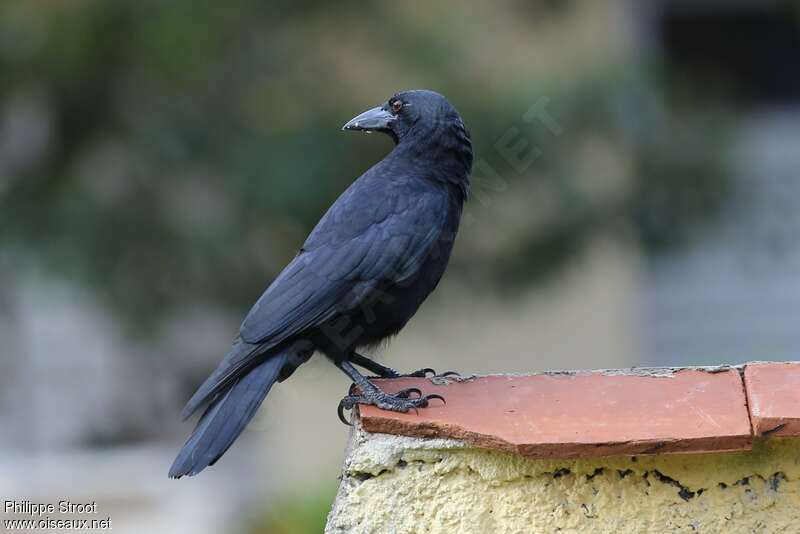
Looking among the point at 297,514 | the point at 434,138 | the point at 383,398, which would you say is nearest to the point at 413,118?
the point at 434,138

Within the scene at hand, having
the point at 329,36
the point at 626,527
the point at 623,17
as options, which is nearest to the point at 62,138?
the point at 329,36

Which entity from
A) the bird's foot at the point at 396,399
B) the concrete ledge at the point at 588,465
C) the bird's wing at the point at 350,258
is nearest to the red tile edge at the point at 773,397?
the concrete ledge at the point at 588,465

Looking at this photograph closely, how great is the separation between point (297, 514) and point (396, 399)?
385 cm

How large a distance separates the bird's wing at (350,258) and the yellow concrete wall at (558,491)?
0.87m

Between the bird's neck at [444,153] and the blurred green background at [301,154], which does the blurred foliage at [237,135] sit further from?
the bird's neck at [444,153]

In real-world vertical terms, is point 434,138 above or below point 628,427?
above

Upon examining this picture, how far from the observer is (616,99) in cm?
609

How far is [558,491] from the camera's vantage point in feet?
8.04

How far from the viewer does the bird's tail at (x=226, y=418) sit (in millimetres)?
2934

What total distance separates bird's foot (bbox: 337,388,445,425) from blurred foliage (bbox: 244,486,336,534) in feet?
10.4

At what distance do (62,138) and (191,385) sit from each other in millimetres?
1767

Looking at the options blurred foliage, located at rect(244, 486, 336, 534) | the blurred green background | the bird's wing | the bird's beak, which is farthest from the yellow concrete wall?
blurred foliage, located at rect(244, 486, 336, 534)

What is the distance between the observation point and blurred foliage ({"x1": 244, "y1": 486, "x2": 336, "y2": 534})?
6.24m

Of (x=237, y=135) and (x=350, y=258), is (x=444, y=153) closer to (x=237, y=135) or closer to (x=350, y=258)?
(x=350, y=258)
